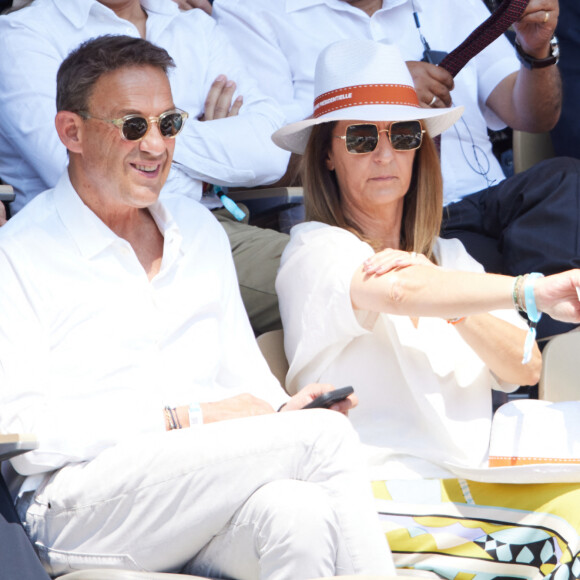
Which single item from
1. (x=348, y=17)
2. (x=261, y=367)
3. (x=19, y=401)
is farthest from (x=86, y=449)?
(x=348, y=17)

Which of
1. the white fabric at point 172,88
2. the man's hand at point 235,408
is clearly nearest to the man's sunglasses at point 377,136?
the white fabric at point 172,88

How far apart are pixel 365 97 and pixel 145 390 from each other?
110 centimetres

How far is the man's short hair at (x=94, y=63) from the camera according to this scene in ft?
8.75

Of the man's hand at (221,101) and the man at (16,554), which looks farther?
the man's hand at (221,101)

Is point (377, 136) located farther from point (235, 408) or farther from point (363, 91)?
point (235, 408)

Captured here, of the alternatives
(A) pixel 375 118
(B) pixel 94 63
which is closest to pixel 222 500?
(B) pixel 94 63

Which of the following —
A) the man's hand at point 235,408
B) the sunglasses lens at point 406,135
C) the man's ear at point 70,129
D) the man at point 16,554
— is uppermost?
the man's ear at point 70,129

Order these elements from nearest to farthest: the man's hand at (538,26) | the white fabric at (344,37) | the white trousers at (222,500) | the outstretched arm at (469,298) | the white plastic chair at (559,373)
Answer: the white trousers at (222,500), the outstretched arm at (469,298), the white plastic chair at (559,373), the man's hand at (538,26), the white fabric at (344,37)

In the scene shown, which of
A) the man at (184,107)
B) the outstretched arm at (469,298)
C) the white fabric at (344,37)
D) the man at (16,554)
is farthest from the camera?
the white fabric at (344,37)

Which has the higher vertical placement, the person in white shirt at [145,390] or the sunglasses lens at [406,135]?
the sunglasses lens at [406,135]

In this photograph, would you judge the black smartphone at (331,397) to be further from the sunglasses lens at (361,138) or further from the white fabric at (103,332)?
the sunglasses lens at (361,138)

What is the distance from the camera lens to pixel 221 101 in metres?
3.86

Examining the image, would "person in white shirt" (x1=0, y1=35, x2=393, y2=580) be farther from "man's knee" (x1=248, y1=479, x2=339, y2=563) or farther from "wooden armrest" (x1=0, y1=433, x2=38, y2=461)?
"wooden armrest" (x1=0, y1=433, x2=38, y2=461)

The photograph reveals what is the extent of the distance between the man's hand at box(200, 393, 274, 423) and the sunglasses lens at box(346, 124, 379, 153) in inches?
32.9
